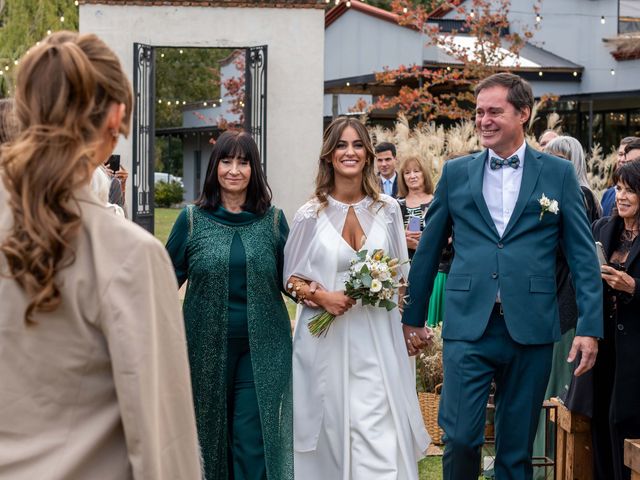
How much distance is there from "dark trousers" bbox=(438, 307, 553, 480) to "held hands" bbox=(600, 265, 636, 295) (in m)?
0.70

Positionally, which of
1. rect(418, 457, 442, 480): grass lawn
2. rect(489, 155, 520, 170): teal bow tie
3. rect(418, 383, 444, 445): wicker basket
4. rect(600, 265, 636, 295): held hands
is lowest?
rect(418, 457, 442, 480): grass lawn

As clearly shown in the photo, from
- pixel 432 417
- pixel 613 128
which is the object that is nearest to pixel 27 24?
pixel 613 128

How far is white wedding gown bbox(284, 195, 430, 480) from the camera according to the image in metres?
6.12

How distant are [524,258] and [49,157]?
357 cm

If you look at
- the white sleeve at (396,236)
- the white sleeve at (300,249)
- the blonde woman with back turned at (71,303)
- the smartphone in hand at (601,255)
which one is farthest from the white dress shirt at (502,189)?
the blonde woman with back turned at (71,303)

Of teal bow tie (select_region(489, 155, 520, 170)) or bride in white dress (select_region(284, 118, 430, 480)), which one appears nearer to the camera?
teal bow tie (select_region(489, 155, 520, 170))

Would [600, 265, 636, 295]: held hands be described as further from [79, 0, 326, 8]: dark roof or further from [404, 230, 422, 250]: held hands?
[79, 0, 326, 8]: dark roof

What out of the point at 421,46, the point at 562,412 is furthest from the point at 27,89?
the point at 421,46

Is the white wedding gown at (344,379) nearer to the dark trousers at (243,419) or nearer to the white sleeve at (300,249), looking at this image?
the white sleeve at (300,249)

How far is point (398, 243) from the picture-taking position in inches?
254

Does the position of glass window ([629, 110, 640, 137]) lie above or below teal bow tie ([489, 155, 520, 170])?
above

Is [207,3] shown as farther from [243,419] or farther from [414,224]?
[243,419]

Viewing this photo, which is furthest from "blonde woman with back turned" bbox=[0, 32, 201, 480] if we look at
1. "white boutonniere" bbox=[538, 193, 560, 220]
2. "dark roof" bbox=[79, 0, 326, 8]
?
"dark roof" bbox=[79, 0, 326, 8]

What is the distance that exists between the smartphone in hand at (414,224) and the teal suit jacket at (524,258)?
13.6 feet
